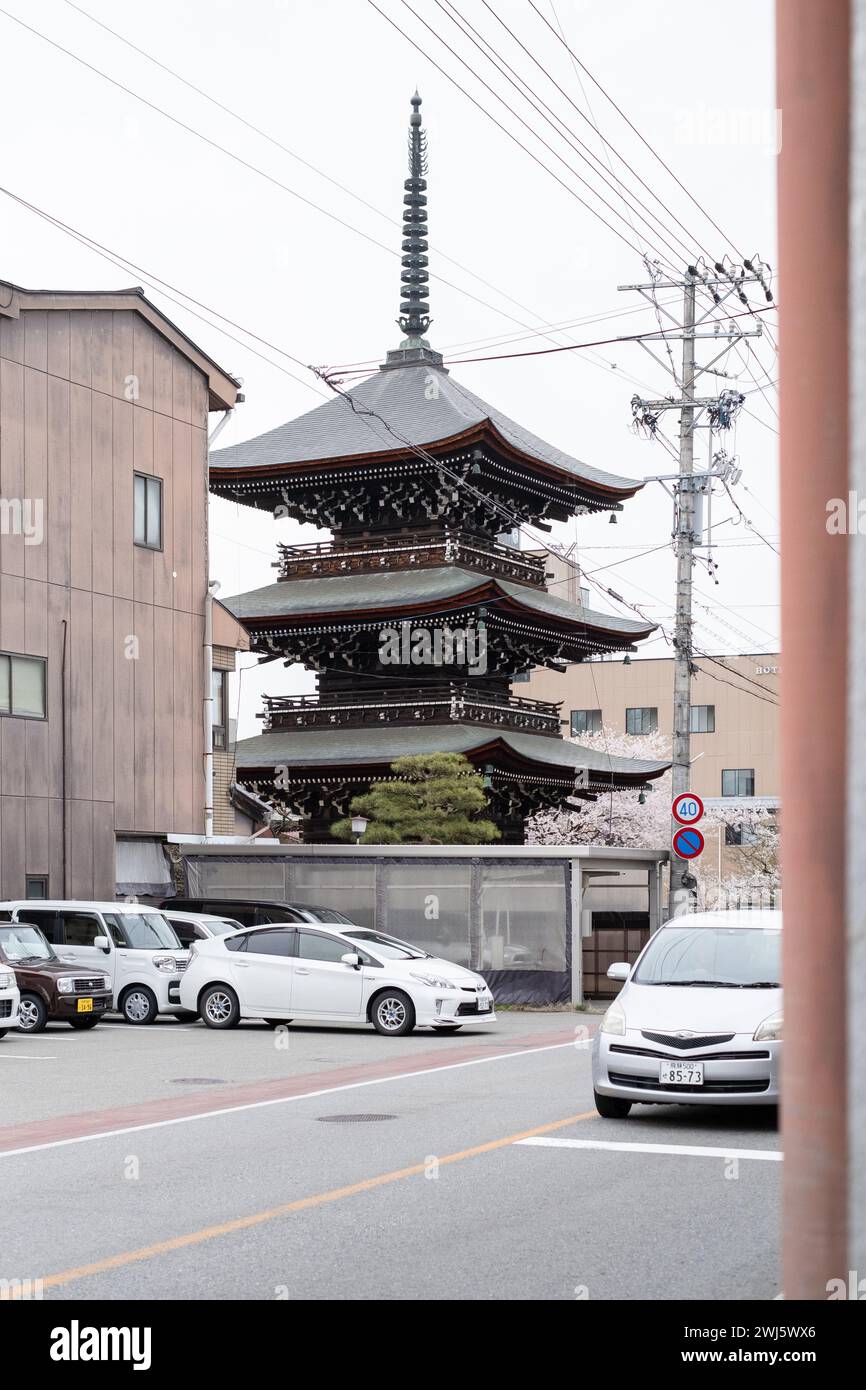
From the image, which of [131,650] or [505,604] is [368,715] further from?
[131,650]

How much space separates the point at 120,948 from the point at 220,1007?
2.54 m

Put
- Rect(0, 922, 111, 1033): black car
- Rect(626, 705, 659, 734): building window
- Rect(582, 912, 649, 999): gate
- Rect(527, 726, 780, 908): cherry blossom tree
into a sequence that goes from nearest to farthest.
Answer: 1. Rect(0, 922, 111, 1033): black car
2. Rect(582, 912, 649, 999): gate
3. Rect(527, 726, 780, 908): cherry blossom tree
4. Rect(626, 705, 659, 734): building window

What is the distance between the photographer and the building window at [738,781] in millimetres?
77938

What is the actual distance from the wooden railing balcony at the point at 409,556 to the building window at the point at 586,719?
34487mm

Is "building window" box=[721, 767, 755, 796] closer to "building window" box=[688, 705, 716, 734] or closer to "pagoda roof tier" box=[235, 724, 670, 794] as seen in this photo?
"building window" box=[688, 705, 716, 734]

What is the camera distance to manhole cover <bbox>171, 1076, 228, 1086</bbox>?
1602cm

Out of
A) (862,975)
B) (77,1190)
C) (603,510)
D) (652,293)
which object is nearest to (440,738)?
(603,510)

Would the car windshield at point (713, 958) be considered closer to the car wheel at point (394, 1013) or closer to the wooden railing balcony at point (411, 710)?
the car wheel at point (394, 1013)

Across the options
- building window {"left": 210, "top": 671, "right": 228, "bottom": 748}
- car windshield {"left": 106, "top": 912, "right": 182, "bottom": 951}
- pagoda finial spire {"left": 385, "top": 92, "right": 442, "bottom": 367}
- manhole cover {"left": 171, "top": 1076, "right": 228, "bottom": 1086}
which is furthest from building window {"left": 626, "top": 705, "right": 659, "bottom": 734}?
manhole cover {"left": 171, "top": 1076, "right": 228, "bottom": 1086}

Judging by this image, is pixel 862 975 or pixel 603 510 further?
pixel 603 510

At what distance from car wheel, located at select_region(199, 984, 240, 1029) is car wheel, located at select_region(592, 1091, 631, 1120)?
10.7 meters

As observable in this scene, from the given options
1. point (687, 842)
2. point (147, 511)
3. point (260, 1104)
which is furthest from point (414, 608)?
point (260, 1104)

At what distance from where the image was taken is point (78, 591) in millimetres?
29062

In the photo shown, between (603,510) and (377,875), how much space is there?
20156mm
